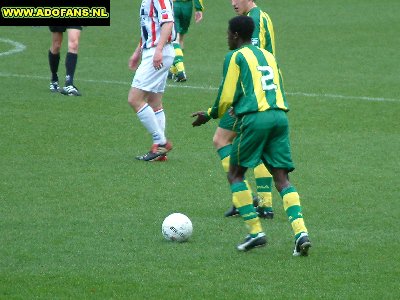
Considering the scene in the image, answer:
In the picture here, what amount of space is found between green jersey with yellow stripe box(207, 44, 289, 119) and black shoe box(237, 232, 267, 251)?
939 mm

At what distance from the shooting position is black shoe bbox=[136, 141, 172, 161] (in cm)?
1199

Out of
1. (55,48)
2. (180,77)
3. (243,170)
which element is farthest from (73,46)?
(243,170)

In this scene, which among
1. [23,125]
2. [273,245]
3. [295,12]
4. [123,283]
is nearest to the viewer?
[123,283]

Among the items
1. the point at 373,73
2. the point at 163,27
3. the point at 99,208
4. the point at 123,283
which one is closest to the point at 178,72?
the point at 373,73

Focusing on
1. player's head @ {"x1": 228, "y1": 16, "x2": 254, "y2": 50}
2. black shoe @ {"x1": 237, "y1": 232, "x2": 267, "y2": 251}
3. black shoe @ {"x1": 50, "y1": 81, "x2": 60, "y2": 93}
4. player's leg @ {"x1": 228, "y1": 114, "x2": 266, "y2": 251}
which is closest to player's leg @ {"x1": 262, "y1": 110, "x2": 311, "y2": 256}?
player's leg @ {"x1": 228, "y1": 114, "x2": 266, "y2": 251}

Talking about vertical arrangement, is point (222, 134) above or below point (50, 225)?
above

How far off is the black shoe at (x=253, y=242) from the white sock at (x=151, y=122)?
13.0ft

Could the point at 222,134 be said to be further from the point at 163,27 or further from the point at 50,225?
the point at 163,27

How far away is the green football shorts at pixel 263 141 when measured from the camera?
805 cm

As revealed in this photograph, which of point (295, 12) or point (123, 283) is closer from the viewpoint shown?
point (123, 283)

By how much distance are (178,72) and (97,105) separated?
2357 mm

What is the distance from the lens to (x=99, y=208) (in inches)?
383

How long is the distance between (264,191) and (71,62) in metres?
6.87

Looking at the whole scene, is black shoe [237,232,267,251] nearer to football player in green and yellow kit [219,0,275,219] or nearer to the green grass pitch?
the green grass pitch
